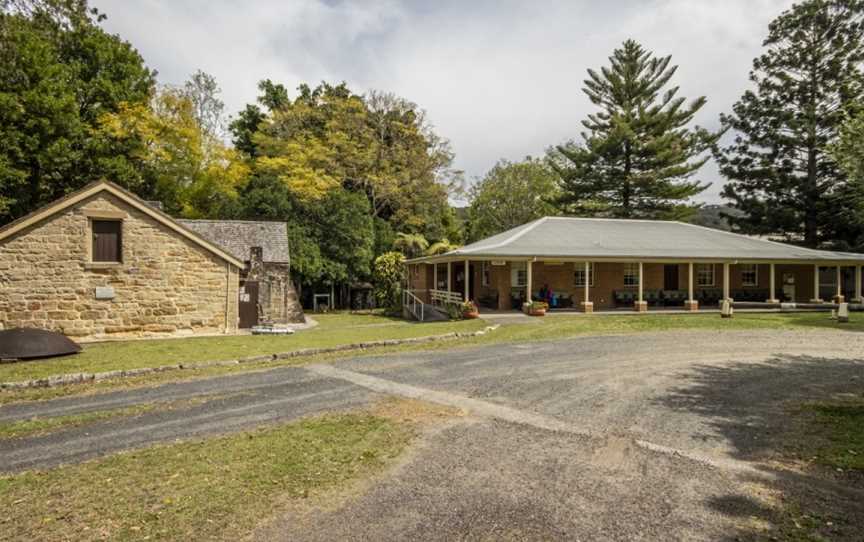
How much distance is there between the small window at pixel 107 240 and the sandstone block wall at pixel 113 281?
0.20 metres

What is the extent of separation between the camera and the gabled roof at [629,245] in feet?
A: 68.3

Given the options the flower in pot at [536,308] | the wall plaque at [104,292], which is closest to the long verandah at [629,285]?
the flower in pot at [536,308]

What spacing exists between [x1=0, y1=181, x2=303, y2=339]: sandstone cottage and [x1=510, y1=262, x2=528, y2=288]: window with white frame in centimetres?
1232

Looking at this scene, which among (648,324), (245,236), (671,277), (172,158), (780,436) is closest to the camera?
(780,436)

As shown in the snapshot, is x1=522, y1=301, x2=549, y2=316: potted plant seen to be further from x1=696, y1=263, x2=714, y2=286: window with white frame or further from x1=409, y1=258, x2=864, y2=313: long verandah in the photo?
x1=696, y1=263, x2=714, y2=286: window with white frame

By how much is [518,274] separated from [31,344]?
18030 millimetres

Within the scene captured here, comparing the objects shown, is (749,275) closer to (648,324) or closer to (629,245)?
(629,245)

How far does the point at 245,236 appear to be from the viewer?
77.9ft

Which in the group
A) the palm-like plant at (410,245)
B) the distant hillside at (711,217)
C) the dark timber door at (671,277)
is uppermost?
the distant hillside at (711,217)

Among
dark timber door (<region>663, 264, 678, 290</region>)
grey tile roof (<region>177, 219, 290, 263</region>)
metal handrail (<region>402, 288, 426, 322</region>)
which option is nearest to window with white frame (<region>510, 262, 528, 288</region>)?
metal handrail (<region>402, 288, 426, 322</region>)

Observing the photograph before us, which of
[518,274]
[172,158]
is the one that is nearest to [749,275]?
[518,274]

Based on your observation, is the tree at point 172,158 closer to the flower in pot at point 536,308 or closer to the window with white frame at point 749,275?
the flower in pot at point 536,308

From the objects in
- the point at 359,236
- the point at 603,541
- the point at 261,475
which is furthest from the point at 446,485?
the point at 359,236

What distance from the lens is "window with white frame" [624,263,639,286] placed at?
23750 mm
